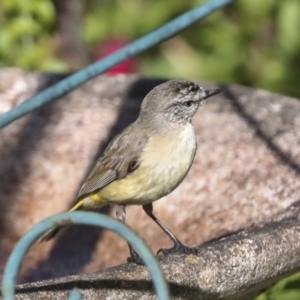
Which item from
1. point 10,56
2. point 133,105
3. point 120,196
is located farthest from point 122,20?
point 120,196

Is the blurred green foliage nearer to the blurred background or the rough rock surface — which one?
the blurred background

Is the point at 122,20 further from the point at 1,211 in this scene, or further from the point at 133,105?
the point at 1,211

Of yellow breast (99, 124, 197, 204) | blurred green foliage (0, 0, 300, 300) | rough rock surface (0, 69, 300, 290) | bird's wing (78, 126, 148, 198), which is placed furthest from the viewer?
blurred green foliage (0, 0, 300, 300)

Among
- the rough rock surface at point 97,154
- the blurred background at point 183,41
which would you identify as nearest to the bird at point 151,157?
the rough rock surface at point 97,154

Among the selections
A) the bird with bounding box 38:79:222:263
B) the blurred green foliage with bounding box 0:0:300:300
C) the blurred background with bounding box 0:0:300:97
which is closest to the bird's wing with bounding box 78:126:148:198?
the bird with bounding box 38:79:222:263

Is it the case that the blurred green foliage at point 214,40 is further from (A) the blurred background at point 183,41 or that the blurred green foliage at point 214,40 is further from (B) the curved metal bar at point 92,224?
(B) the curved metal bar at point 92,224

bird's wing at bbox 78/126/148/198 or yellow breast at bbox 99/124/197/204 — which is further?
bird's wing at bbox 78/126/148/198
